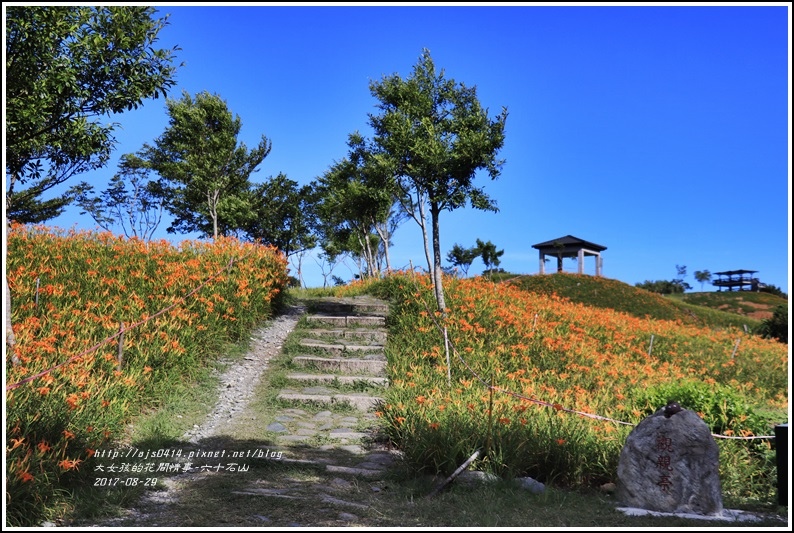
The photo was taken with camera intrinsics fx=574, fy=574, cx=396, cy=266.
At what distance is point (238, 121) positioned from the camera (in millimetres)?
25891

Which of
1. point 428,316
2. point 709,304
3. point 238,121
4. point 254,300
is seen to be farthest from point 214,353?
point 709,304

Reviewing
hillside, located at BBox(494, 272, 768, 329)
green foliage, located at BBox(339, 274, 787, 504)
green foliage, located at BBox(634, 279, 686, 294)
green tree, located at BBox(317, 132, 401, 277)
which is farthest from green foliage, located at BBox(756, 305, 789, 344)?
green foliage, located at BBox(634, 279, 686, 294)

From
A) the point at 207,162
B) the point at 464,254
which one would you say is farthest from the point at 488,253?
the point at 207,162

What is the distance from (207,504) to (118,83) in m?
6.48

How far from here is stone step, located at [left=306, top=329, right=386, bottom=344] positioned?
439 inches

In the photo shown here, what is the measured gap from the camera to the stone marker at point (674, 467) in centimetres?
508

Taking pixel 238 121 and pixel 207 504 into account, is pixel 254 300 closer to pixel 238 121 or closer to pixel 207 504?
pixel 207 504

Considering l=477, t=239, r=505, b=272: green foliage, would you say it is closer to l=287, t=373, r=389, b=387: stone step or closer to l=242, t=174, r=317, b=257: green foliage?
l=242, t=174, r=317, b=257: green foliage

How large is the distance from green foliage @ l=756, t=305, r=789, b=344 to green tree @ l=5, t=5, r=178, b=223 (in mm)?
20275

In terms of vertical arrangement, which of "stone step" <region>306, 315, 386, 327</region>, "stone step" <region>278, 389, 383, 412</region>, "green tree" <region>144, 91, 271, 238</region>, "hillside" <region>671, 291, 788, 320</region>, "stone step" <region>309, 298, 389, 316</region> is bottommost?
"stone step" <region>278, 389, 383, 412</region>

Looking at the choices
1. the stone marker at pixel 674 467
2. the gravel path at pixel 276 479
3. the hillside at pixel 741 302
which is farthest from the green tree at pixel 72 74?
the hillside at pixel 741 302

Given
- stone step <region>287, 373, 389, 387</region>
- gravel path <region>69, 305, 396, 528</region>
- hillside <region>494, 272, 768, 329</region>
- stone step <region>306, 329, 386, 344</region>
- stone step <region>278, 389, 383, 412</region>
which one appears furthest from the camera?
hillside <region>494, 272, 768, 329</region>

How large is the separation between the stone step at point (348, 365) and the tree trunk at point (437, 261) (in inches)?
84.0

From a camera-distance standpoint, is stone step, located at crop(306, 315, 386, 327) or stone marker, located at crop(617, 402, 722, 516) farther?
stone step, located at crop(306, 315, 386, 327)
